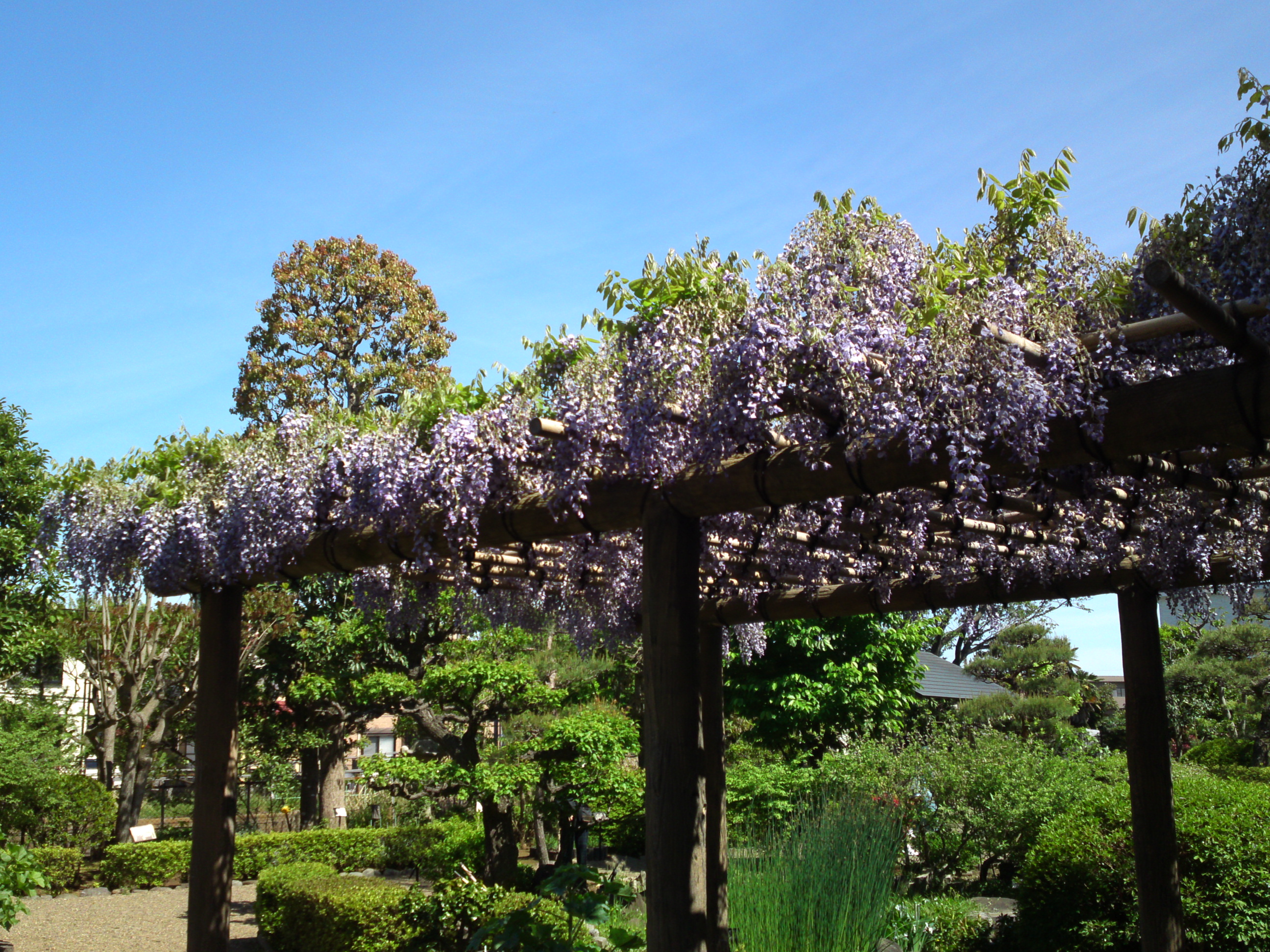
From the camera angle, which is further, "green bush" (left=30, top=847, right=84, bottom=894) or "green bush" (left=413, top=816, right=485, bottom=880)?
"green bush" (left=30, top=847, right=84, bottom=894)

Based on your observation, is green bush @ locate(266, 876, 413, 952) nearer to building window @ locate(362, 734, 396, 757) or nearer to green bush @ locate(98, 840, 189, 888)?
green bush @ locate(98, 840, 189, 888)

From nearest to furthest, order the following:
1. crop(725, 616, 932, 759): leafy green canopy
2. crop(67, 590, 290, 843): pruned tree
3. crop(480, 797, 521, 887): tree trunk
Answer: crop(480, 797, 521, 887): tree trunk → crop(725, 616, 932, 759): leafy green canopy → crop(67, 590, 290, 843): pruned tree

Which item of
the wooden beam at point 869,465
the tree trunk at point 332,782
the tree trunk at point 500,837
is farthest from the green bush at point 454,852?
the wooden beam at point 869,465

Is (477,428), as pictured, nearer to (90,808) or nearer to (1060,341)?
(1060,341)

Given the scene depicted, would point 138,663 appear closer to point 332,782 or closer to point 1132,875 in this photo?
point 332,782

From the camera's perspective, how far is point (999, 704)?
14.7 meters

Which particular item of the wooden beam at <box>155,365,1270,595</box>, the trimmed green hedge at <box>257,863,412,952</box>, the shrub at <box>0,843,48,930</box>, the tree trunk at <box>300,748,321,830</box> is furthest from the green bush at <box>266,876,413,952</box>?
the tree trunk at <box>300,748,321,830</box>

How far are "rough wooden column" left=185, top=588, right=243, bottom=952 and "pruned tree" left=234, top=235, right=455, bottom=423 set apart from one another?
435 inches

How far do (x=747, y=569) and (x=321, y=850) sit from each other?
349 inches

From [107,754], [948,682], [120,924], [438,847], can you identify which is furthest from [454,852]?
[948,682]

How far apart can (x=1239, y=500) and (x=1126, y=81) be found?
5.50ft

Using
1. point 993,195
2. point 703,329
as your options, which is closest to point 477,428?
point 703,329

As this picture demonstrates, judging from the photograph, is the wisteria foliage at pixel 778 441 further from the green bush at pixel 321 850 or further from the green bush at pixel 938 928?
the green bush at pixel 321 850

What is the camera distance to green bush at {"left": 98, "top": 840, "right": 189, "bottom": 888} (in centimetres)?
1128
